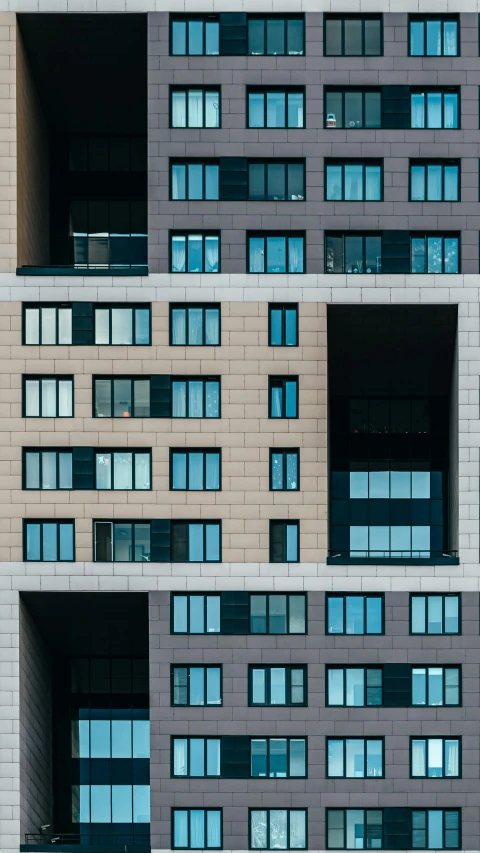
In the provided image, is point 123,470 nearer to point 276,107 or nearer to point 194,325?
point 194,325

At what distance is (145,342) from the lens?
67.4 metres

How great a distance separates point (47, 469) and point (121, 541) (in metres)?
4.95

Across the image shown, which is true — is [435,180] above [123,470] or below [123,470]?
above

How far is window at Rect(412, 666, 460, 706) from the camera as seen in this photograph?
6600 cm

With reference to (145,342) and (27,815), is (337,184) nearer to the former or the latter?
(145,342)

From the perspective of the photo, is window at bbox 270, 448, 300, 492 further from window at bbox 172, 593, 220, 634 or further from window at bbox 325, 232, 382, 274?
window at bbox 325, 232, 382, 274

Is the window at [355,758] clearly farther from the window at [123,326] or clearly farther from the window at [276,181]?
the window at [276,181]

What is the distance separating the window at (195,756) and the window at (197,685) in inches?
69.5

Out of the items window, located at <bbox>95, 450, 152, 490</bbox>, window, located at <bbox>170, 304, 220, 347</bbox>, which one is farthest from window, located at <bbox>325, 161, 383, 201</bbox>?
window, located at <bbox>95, 450, 152, 490</bbox>

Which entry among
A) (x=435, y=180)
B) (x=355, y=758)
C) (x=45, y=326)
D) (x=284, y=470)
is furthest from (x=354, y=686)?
(x=435, y=180)

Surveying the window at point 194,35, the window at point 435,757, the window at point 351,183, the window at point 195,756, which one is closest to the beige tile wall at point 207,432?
the window at point 351,183

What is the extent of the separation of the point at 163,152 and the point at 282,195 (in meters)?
6.17

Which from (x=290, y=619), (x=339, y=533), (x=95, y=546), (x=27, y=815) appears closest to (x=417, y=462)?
(x=339, y=533)

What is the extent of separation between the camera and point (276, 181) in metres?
68.1
